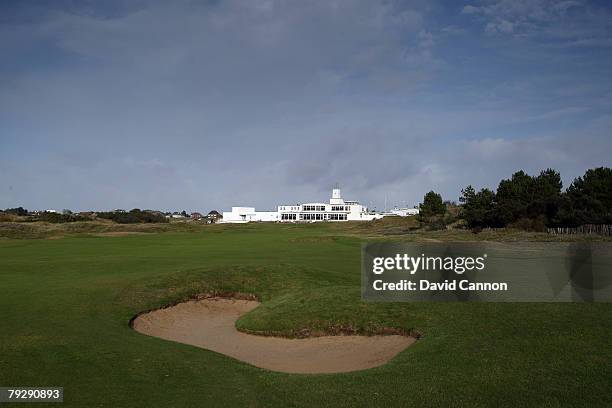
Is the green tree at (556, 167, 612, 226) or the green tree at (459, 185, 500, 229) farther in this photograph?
the green tree at (459, 185, 500, 229)

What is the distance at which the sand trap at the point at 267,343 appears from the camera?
1428 centimetres

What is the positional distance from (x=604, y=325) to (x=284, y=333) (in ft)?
32.6

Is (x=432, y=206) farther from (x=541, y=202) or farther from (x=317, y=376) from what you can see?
(x=317, y=376)

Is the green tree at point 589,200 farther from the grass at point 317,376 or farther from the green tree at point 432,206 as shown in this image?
the grass at point 317,376

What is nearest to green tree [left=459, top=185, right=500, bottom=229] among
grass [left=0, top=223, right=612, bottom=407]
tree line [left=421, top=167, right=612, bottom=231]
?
tree line [left=421, top=167, right=612, bottom=231]

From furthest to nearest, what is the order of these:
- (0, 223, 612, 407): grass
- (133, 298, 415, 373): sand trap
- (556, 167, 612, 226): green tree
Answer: (556, 167, 612, 226): green tree < (133, 298, 415, 373): sand trap < (0, 223, 612, 407): grass

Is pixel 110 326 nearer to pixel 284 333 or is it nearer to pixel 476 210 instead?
pixel 284 333

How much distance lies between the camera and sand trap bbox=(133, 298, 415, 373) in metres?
14.3

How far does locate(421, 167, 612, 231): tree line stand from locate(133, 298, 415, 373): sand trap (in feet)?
190

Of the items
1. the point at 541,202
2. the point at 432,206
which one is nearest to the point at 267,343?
the point at 541,202

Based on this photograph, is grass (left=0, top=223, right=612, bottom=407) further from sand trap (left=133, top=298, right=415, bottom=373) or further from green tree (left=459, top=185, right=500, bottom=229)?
green tree (left=459, top=185, right=500, bottom=229)

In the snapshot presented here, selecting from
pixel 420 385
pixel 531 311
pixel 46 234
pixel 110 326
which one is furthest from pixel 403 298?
pixel 46 234

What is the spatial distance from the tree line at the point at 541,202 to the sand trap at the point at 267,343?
190 feet

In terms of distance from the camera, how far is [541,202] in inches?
2926
